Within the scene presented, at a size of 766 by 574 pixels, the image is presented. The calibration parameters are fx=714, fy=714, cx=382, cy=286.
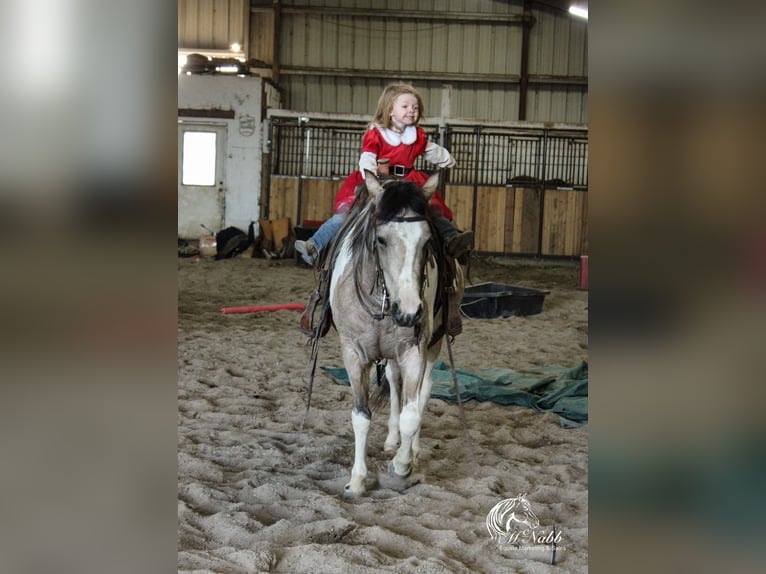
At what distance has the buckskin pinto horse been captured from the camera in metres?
2.69

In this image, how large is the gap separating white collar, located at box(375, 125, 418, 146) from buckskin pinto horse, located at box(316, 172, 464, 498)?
11.7 inches

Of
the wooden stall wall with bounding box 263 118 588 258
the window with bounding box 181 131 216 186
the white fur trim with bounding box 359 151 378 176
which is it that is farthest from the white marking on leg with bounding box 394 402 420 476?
the window with bounding box 181 131 216 186

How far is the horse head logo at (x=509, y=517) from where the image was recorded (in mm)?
2570

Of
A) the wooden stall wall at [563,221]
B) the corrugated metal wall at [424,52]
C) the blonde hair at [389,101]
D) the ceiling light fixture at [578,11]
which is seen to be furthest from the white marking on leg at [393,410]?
the ceiling light fixture at [578,11]

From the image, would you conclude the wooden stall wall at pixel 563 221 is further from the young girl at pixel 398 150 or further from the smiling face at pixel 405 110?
the smiling face at pixel 405 110

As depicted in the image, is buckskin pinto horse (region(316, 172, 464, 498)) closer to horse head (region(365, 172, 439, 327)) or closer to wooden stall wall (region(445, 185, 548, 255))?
horse head (region(365, 172, 439, 327))

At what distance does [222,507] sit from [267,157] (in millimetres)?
11949

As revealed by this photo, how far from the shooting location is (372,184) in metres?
2.95

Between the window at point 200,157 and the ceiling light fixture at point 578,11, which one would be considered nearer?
the window at point 200,157

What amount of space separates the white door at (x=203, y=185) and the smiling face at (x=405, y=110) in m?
11.1

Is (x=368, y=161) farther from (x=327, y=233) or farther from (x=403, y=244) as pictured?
(x=403, y=244)

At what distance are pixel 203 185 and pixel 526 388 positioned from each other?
1058 centimetres
